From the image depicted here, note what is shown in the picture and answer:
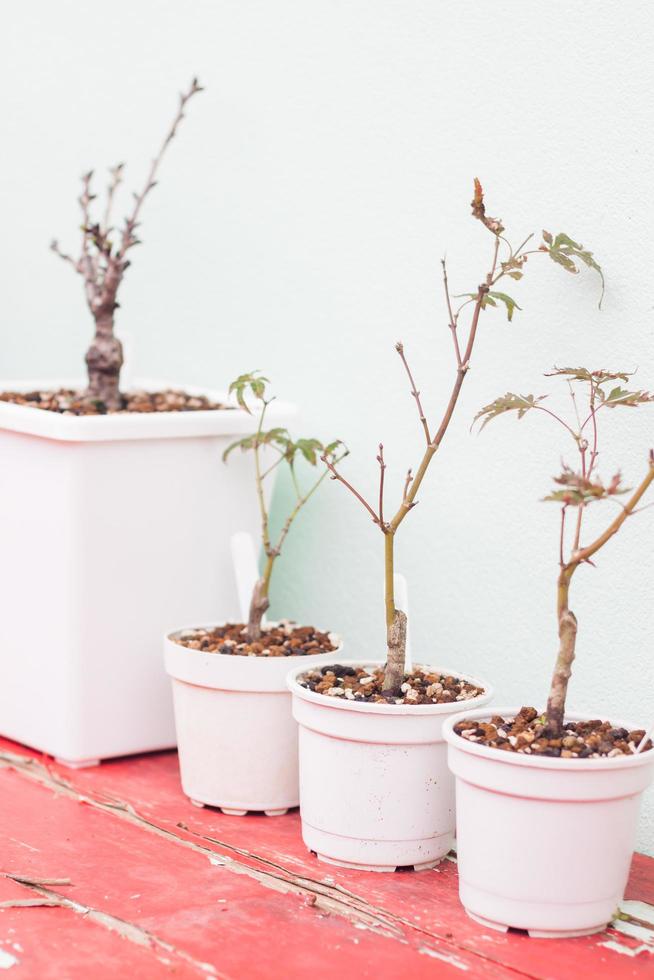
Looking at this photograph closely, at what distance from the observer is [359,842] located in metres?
1.48

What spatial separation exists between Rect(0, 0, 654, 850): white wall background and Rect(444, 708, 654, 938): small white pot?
27cm

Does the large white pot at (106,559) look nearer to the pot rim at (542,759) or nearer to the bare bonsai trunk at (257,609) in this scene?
the bare bonsai trunk at (257,609)

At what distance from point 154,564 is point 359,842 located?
1.68 feet

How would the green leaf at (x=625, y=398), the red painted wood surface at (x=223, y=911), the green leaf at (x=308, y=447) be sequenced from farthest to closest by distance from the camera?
the green leaf at (x=308, y=447)
the green leaf at (x=625, y=398)
the red painted wood surface at (x=223, y=911)

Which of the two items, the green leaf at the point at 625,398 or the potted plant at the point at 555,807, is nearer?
the potted plant at the point at 555,807

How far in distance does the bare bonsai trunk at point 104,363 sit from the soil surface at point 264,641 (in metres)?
0.40

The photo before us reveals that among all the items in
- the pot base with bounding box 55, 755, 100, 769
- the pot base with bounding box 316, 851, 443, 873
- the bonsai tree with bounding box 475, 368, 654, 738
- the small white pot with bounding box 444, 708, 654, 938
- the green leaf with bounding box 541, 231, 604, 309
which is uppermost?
the green leaf with bounding box 541, 231, 604, 309

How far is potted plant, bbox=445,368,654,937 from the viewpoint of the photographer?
1.27m

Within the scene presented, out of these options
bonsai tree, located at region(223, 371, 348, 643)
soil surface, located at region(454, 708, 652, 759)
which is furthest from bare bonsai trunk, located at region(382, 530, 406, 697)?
bonsai tree, located at region(223, 371, 348, 643)

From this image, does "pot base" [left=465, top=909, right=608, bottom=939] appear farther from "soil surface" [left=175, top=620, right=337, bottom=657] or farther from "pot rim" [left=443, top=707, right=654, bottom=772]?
"soil surface" [left=175, top=620, right=337, bottom=657]

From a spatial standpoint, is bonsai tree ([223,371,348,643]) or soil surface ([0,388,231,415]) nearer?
bonsai tree ([223,371,348,643])

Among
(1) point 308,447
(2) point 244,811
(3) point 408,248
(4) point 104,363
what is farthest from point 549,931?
(4) point 104,363

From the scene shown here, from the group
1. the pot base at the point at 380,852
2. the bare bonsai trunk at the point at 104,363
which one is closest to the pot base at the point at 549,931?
the pot base at the point at 380,852

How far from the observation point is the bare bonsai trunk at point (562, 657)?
52.1 inches
